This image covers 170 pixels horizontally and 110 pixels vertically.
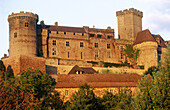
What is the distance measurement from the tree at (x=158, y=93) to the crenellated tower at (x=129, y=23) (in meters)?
44.7

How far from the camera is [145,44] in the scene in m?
70.0

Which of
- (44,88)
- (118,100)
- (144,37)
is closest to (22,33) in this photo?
(44,88)

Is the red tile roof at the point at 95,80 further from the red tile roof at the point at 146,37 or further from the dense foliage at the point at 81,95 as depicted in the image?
the red tile roof at the point at 146,37

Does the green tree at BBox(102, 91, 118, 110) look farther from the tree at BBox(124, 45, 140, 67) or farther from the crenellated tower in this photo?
the crenellated tower

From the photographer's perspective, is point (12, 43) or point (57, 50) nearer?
point (12, 43)

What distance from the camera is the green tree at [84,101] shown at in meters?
41.1

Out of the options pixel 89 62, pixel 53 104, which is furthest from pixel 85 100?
pixel 89 62

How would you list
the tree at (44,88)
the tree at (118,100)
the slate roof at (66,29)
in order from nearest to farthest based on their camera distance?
the tree at (118,100) → the tree at (44,88) → the slate roof at (66,29)

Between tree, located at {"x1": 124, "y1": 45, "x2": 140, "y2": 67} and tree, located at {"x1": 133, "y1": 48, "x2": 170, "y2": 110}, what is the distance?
40391 mm

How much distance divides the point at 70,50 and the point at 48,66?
27.1ft

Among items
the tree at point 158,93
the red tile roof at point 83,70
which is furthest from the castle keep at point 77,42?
the tree at point 158,93

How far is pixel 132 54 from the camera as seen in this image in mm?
71250

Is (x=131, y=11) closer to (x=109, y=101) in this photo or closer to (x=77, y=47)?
(x=77, y=47)

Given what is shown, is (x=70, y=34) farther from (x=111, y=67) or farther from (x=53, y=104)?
(x=53, y=104)
